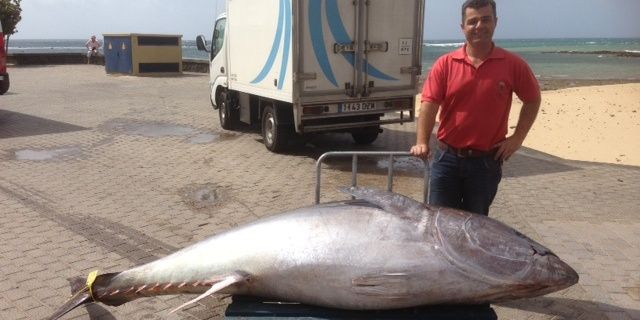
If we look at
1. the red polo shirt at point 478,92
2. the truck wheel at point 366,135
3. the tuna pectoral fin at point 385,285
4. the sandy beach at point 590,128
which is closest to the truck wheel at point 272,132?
the truck wheel at point 366,135

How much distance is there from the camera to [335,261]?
8.94 feet

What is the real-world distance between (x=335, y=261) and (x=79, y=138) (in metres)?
9.61

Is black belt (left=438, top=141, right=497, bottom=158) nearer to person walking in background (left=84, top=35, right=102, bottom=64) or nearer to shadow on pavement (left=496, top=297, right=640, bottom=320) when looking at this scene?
shadow on pavement (left=496, top=297, right=640, bottom=320)

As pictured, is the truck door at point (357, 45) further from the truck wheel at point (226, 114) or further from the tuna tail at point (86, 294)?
the tuna tail at point (86, 294)

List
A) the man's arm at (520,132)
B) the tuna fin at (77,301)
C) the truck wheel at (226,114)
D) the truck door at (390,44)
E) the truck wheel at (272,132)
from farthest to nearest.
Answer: the truck wheel at (226,114) → the truck wheel at (272,132) → the truck door at (390,44) → the man's arm at (520,132) → the tuna fin at (77,301)

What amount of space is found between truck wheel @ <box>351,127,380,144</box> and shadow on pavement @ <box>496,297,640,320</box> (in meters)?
6.36

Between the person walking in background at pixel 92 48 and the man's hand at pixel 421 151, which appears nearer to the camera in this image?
the man's hand at pixel 421 151

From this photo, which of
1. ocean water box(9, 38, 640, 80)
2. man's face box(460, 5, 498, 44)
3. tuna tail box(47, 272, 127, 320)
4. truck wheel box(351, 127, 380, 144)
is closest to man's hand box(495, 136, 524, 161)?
man's face box(460, 5, 498, 44)

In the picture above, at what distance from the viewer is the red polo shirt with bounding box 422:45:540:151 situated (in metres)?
3.31

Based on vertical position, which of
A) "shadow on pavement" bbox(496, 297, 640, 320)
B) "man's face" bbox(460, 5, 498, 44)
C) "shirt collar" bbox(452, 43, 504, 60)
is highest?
"man's face" bbox(460, 5, 498, 44)

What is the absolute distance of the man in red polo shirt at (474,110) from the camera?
3.30 meters

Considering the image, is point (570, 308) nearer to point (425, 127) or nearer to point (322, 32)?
point (425, 127)

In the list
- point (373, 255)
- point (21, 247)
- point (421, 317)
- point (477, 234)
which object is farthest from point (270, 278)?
point (21, 247)

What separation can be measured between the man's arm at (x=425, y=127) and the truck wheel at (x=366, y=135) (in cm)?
686
